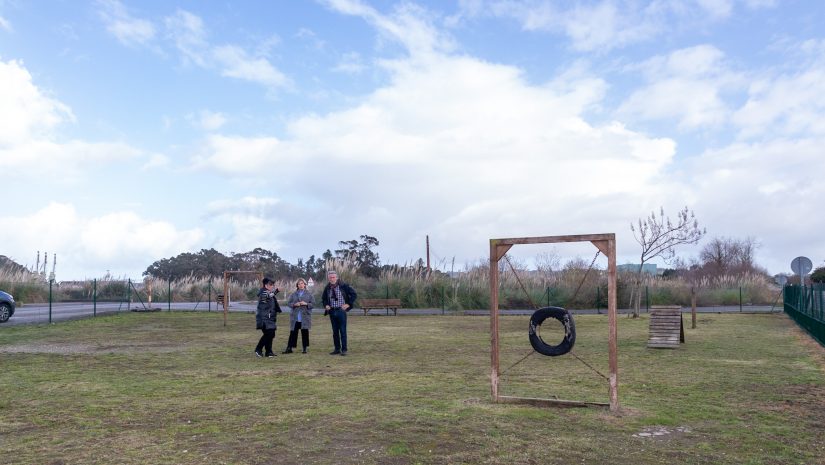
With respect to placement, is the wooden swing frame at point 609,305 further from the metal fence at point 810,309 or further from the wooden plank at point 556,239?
the metal fence at point 810,309

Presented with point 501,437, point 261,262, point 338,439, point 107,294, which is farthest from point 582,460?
point 261,262

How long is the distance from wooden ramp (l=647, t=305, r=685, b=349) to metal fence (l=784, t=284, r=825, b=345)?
126 inches

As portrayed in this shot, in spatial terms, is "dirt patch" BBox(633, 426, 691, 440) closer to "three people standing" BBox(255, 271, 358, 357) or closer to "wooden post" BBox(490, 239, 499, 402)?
"wooden post" BBox(490, 239, 499, 402)

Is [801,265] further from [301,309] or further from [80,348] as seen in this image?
[80,348]

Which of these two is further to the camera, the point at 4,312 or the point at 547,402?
the point at 4,312

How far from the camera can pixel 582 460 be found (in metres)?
5.65

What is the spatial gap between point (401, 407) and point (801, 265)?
24.4m

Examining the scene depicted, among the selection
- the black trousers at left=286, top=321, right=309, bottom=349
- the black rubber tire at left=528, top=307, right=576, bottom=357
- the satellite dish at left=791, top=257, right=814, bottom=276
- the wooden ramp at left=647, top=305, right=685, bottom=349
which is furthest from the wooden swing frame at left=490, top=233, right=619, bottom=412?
the satellite dish at left=791, top=257, right=814, bottom=276

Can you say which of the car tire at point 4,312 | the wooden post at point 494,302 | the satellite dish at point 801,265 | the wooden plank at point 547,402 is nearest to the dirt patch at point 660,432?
the wooden plank at point 547,402

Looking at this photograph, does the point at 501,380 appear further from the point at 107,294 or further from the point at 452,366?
the point at 107,294

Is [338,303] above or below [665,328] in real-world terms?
above

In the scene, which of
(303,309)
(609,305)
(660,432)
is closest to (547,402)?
(609,305)

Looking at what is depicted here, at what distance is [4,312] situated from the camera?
22078 mm

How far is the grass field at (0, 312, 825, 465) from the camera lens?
19.5 feet
